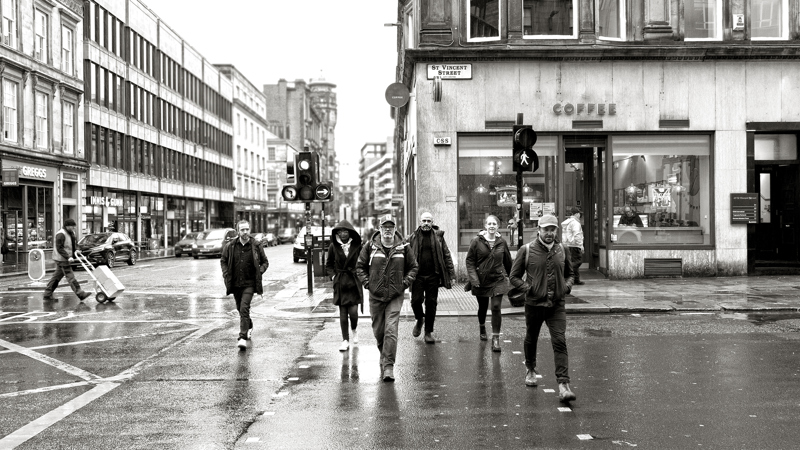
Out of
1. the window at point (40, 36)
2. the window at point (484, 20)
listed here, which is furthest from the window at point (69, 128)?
the window at point (484, 20)

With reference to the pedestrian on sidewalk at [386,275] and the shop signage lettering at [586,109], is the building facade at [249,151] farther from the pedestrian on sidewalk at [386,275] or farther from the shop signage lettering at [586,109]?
the pedestrian on sidewalk at [386,275]

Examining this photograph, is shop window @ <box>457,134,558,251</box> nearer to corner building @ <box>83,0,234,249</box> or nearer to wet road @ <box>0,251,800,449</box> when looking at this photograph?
wet road @ <box>0,251,800,449</box>

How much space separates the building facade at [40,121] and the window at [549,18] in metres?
23.1

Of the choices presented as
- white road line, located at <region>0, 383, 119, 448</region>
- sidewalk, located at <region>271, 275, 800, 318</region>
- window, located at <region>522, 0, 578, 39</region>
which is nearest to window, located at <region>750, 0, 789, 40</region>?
window, located at <region>522, 0, 578, 39</region>

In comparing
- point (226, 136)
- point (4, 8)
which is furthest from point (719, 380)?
point (226, 136)

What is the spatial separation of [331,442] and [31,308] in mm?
11855

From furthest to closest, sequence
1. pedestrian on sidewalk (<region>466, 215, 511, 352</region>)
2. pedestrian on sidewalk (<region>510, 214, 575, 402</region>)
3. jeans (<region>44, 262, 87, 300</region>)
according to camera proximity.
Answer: jeans (<region>44, 262, 87, 300</region>) → pedestrian on sidewalk (<region>466, 215, 511, 352</region>) → pedestrian on sidewalk (<region>510, 214, 575, 402</region>)

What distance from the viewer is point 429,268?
10508 millimetres

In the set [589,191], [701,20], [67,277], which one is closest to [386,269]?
[67,277]

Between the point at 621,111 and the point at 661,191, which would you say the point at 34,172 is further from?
the point at 661,191

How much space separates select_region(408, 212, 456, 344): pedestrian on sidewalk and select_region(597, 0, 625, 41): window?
1105 centimetres

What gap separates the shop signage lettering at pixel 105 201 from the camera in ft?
138

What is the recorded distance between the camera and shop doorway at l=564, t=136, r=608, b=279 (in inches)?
760

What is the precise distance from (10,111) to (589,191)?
26.3 metres
